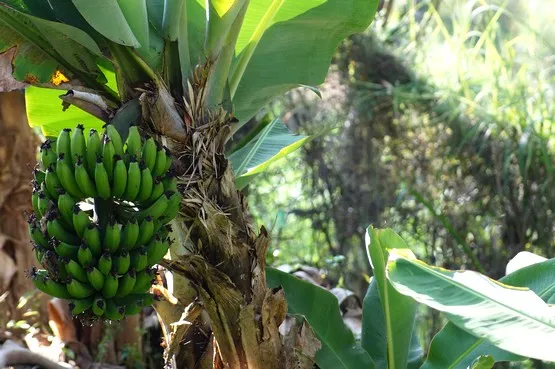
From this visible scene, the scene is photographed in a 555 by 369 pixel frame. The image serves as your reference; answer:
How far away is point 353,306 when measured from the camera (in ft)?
11.1

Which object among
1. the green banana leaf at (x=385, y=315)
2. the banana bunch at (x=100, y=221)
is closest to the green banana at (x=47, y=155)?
the banana bunch at (x=100, y=221)

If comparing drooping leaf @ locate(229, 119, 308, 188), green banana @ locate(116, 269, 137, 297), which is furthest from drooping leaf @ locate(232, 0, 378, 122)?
green banana @ locate(116, 269, 137, 297)

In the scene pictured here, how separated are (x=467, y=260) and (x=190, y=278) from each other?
3.01 m

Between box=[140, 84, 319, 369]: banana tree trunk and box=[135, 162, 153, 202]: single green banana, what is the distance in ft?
0.67

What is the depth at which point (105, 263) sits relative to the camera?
1.60m

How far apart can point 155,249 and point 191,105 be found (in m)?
0.46

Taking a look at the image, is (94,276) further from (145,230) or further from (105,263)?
(145,230)

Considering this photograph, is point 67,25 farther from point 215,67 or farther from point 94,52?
point 215,67

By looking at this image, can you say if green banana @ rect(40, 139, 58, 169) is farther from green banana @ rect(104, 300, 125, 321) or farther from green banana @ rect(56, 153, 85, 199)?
green banana @ rect(104, 300, 125, 321)

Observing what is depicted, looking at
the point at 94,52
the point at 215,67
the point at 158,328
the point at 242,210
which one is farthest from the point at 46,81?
the point at 158,328

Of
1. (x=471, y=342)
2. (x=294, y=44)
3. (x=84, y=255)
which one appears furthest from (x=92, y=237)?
(x=471, y=342)

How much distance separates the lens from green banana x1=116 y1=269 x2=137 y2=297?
1.66m

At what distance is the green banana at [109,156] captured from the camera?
1646 mm

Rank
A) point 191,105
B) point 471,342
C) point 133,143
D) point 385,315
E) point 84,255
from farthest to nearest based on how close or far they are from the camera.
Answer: point 385,315 → point 471,342 → point 191,105 → point 133,143 → point 84,255
